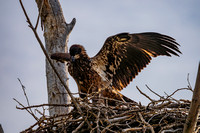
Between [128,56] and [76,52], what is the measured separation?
1.14 m

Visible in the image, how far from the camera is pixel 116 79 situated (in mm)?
6152

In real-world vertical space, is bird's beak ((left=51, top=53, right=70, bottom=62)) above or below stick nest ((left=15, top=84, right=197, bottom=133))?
above

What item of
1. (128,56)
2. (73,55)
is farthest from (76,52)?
(128,56)

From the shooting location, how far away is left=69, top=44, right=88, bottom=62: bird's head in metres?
5.70

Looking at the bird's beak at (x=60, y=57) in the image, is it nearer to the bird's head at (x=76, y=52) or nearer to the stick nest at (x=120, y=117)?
the bird's head at (x=76, y=52)

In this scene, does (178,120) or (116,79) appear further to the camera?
(116,79)

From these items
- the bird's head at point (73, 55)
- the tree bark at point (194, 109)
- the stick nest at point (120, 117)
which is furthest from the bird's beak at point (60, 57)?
the tree bark at point (194, 109)

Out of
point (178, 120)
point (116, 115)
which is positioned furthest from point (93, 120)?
point (178, 120)

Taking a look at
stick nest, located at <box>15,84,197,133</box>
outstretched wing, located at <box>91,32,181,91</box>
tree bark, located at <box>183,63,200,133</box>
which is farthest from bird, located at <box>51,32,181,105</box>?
tree bark, located at <box>183,63,200,133</box>

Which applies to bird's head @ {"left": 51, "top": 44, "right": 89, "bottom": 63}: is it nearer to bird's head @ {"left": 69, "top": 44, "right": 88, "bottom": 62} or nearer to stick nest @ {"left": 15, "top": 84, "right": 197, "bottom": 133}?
bird's head @ {"left": 69, "top": 44, "right": 88, "bottom": 62}

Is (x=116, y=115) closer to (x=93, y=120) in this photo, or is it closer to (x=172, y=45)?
(x=93, y=120)

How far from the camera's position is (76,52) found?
5.73 m

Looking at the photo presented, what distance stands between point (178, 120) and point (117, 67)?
257 centimetres

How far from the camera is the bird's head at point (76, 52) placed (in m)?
5.70
